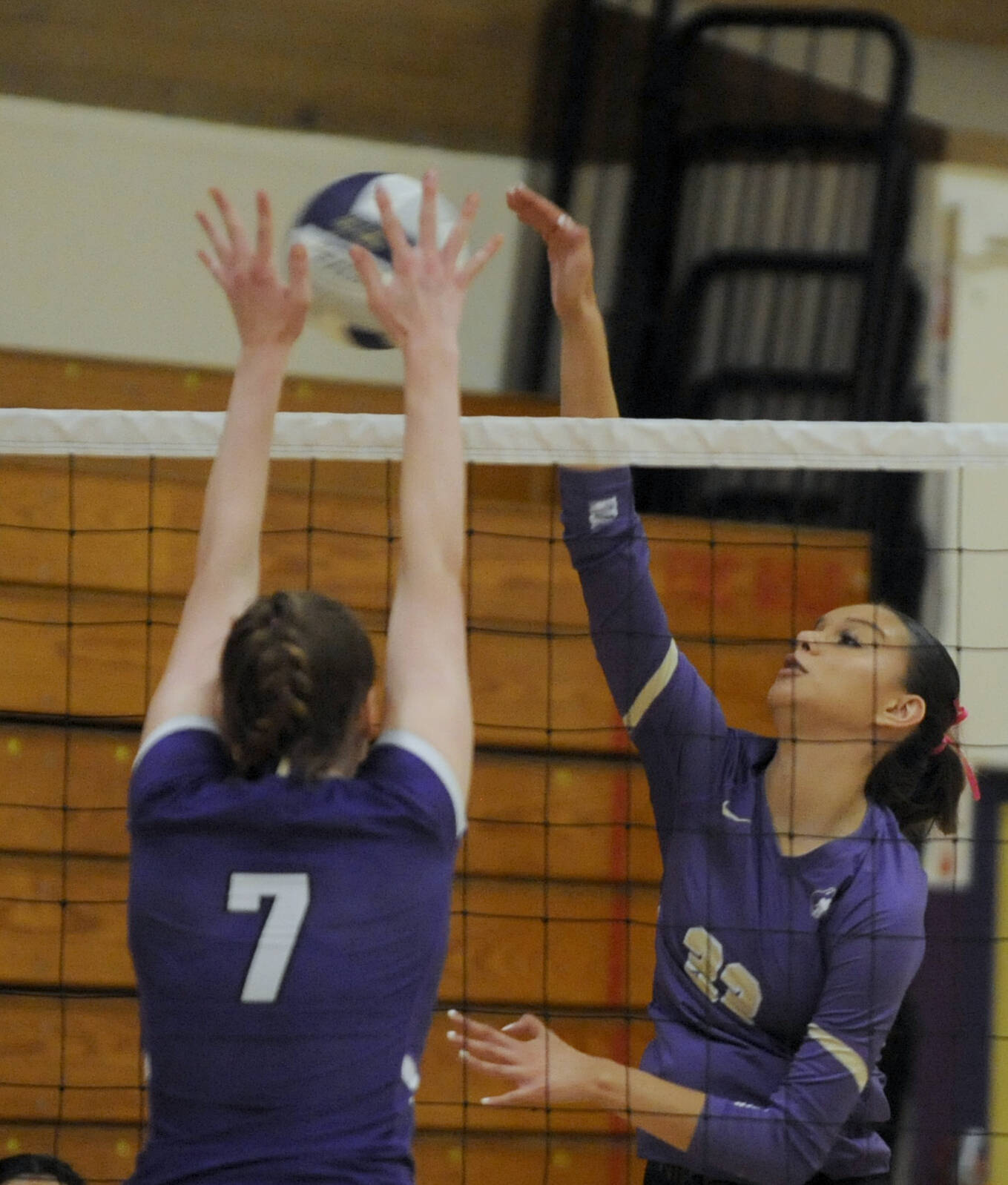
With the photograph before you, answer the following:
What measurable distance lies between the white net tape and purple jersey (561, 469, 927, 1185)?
0.31 ft

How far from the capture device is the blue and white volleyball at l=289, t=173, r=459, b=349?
2383 millimetres

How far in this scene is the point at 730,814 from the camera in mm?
2514

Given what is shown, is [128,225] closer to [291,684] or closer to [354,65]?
[354,65]

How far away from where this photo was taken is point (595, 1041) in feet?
15.4

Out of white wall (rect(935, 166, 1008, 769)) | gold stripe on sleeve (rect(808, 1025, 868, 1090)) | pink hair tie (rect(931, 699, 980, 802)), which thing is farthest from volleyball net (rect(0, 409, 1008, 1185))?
gold stripe on sleeve (rect(808, 1025, 868, 1090))

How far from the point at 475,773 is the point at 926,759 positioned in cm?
231

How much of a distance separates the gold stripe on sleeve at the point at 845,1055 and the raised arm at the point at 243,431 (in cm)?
105

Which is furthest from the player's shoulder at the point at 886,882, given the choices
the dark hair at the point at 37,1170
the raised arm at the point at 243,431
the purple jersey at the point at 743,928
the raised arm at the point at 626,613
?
the dark hair at the point at 37,1170

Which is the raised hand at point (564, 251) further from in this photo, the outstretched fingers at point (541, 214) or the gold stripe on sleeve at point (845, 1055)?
the gold stripe on sleeve at point (845, 1055)

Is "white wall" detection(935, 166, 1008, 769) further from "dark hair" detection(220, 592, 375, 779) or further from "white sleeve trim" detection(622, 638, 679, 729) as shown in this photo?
"dark hair" detection(220, 592, 375, 779)

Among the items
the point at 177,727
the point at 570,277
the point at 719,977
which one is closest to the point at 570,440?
the point at 570,277

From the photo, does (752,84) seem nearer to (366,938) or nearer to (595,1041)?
(595,1041)

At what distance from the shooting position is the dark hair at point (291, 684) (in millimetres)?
1622

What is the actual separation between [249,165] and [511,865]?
254 centimetres
